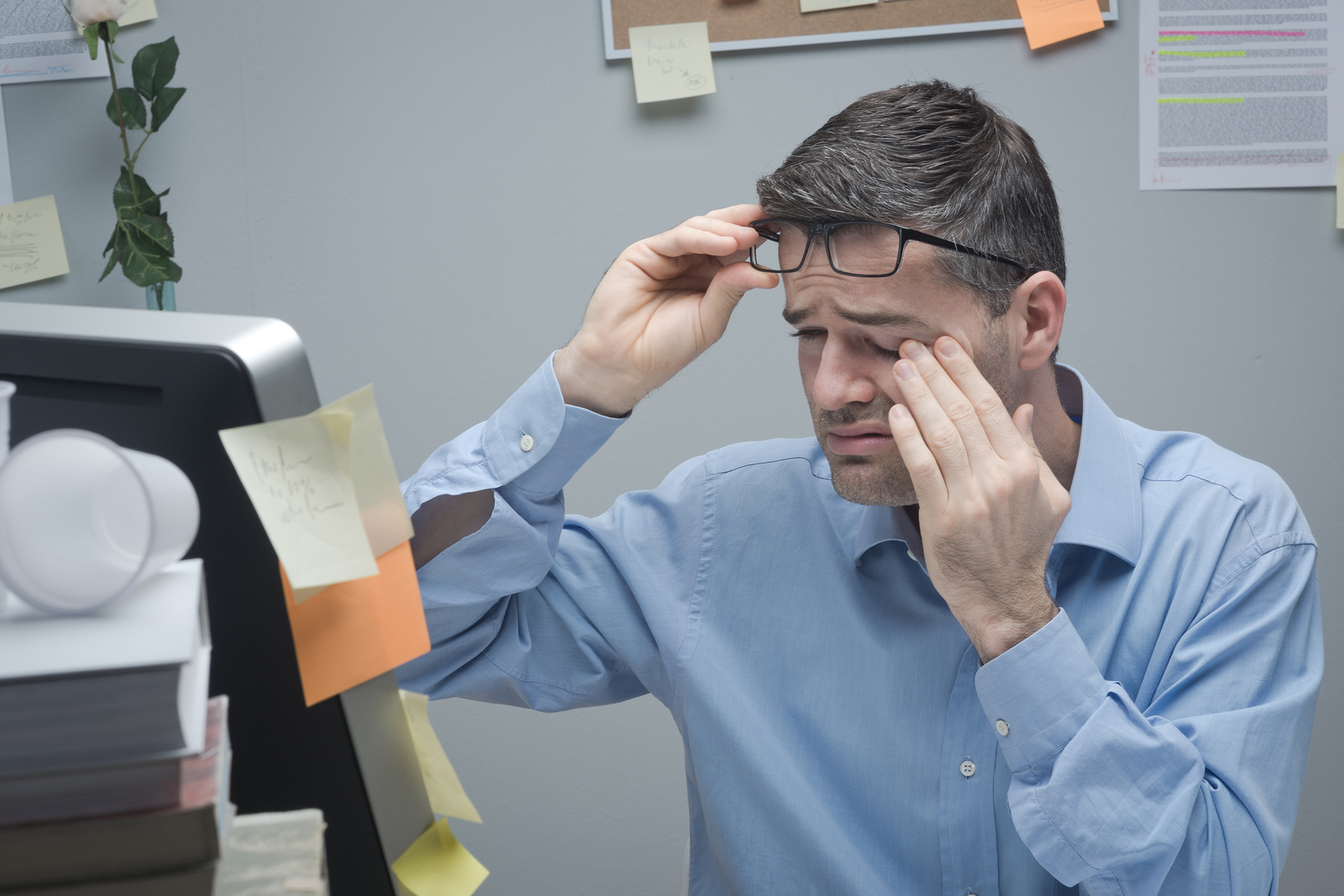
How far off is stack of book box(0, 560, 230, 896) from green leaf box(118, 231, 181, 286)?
1.28 m

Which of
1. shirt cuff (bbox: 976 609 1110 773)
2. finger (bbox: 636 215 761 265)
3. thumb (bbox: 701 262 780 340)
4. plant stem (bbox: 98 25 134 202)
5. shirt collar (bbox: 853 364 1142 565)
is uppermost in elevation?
plant stem (bbox: 98 25 134 202)

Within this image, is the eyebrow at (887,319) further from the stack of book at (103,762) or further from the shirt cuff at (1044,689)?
the stack of book at (103,762)

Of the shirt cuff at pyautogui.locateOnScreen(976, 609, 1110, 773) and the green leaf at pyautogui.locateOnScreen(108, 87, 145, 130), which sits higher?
the green leaf at pyautogui.locateOnScreen(108, 87, 145, 130)

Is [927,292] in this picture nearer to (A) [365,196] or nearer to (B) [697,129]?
(B) [697,129]

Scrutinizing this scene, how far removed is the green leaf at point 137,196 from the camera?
147 centimetres

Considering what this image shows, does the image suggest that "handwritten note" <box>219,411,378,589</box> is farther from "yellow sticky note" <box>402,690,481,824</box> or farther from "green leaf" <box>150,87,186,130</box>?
"green leaf" <box>150,87,186,130</box>

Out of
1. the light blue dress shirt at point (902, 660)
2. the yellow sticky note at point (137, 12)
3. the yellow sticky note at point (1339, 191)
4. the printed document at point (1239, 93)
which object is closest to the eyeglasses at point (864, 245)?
the light blue dress shirt at point (902, 660)

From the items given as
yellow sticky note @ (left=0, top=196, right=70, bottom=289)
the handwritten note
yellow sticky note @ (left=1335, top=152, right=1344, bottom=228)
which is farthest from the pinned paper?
yellow sticky note @ (left=1335, top=152, right=1344, bottom=228)

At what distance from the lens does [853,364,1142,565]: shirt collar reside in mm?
917

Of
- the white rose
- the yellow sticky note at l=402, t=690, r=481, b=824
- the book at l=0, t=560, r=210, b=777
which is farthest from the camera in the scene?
the white rose

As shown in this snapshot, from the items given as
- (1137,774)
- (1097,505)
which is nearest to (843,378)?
(1097,505)

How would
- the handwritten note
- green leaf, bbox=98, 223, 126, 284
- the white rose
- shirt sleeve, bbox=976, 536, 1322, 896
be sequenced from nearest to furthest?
the handwritten note
shirt sleeve, bbox=976, 536, 1322, 896
the white rose
green leaf, bbox=98, 223, 126, 284

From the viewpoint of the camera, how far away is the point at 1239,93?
1508 millimetres

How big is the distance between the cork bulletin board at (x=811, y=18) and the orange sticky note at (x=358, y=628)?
1230mm
